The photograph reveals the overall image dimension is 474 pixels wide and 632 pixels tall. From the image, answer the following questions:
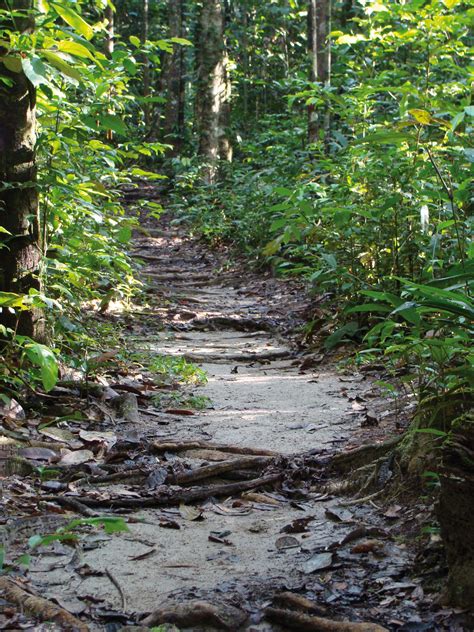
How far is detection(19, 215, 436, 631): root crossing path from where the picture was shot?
215 centimetres

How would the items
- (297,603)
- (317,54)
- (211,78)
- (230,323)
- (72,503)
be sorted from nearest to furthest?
(297,603), (72,503), (230,323), (317,54), (211,78)

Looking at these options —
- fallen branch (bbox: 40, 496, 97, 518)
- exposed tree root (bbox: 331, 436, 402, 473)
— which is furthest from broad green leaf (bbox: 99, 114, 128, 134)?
exposed tree root (bbox: 331, 436, 402, 473)

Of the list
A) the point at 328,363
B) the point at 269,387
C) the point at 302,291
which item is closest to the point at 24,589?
the point at 269,387

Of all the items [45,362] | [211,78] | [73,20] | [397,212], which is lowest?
[45,362]

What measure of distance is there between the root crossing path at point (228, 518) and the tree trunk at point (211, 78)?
9776 mm

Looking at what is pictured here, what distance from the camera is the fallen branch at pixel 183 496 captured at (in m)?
3.00

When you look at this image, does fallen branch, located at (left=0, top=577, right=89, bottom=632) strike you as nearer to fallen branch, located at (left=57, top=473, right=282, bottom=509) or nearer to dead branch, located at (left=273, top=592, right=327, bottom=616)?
dead branch, located at (left=273, top=592, right=327, bottom=616)

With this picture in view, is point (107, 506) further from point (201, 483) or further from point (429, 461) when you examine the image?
point (429, 461)

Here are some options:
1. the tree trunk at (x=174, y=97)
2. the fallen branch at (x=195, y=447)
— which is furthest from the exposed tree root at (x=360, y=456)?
the tree trunk at (x=174, y=97)

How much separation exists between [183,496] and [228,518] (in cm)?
25

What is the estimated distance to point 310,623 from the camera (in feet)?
6.63

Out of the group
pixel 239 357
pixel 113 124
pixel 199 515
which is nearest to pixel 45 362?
pixel 199 515

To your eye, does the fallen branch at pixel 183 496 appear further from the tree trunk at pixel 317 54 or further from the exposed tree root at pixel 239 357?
the tree trunk at pixel 317 54

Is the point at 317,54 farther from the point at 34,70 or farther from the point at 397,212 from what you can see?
the point at 34,70
